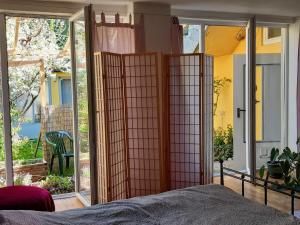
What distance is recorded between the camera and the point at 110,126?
347 cm

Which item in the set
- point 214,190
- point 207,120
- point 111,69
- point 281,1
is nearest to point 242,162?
point 207,120

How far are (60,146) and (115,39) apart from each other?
154 cm

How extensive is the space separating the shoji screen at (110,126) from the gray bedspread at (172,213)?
4.51 ft

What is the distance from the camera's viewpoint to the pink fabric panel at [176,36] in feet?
13.4

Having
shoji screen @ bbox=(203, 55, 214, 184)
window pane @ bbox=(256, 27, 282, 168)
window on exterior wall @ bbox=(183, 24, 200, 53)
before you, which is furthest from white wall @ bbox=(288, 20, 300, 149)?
shoji screen @ bbox=(203, 55, 214, 184)

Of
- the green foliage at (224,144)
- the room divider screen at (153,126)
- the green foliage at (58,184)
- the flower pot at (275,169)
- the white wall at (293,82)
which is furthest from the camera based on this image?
the green foliage at (224,144)

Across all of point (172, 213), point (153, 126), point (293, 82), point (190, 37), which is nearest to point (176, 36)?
point (190, 37)

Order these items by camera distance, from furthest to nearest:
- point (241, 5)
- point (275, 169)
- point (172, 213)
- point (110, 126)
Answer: point (275, 169)
point (241, 5)
point (110, 126)
point (172, 213)

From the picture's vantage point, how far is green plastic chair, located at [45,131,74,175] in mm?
4219

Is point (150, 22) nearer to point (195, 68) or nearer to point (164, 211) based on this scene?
point (195, 68)

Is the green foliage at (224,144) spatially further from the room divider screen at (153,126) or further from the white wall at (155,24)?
the white wall at (155,24)

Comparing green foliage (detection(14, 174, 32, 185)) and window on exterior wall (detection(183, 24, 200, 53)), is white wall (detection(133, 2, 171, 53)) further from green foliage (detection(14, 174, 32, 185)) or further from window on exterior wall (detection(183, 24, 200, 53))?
green foliage (detection(14, 174, 32, 185))

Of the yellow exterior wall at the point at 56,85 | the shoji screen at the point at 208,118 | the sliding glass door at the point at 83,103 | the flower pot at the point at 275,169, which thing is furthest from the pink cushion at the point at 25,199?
the flower pot at the point at 275,169

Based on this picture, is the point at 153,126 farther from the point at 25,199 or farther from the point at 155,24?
the point at 25,199
